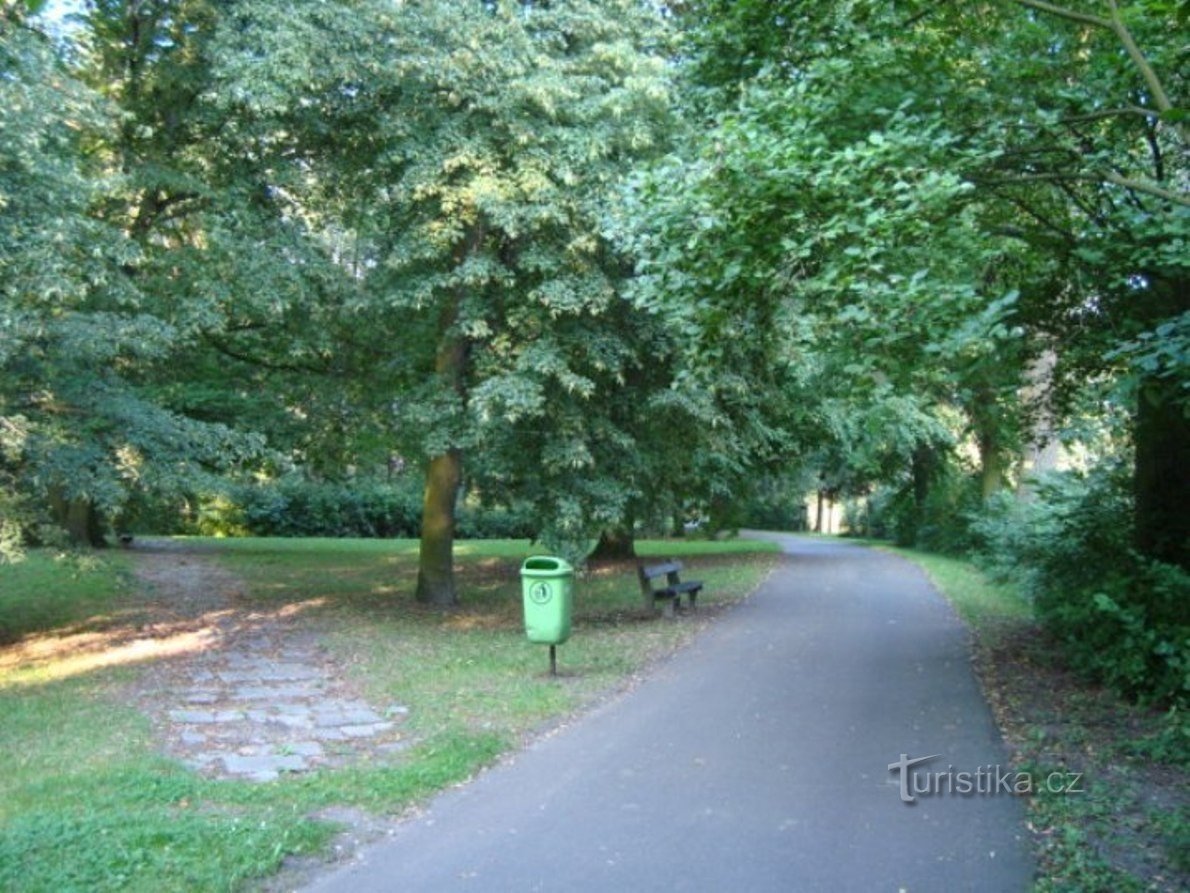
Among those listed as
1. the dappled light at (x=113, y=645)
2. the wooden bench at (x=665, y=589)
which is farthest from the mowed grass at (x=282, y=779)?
the wooden bench at (x=665, y=589)

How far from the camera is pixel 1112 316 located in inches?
321

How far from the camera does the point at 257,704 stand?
8.12 metres

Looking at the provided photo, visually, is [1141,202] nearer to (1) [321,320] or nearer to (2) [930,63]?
(2) [930,63]

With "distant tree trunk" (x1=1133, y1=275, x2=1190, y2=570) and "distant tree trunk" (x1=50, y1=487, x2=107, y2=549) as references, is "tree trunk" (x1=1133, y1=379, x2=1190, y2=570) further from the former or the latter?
"distant tree trunk" (x1=50, y1=487, x2=107, y2=549)

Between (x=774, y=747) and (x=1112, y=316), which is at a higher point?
(x=1112, y=316)

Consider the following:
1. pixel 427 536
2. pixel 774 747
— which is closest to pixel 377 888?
pixel 774 747

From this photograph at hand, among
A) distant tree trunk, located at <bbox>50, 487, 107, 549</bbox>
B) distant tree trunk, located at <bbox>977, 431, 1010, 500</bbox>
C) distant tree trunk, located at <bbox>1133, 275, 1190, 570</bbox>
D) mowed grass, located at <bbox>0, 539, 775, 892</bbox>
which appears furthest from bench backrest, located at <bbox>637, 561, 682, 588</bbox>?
distant tree trunk, located at <bbox>977, 431, 1010, 500</bbox>

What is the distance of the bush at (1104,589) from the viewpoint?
7445 mm

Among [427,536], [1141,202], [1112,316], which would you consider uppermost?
[1141,202]

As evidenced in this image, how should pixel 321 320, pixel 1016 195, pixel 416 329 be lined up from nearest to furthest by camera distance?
pixel 1016 195
pixel 321 320
pixel 416 329

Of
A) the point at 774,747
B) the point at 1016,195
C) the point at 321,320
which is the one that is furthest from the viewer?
the point at 321,320

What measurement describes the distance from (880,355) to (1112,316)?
3093mm

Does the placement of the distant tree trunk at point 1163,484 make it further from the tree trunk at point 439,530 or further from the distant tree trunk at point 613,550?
the distant tree trunk at point 613,550

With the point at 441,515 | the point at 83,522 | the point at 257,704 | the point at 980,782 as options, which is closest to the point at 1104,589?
the point at 980,782
